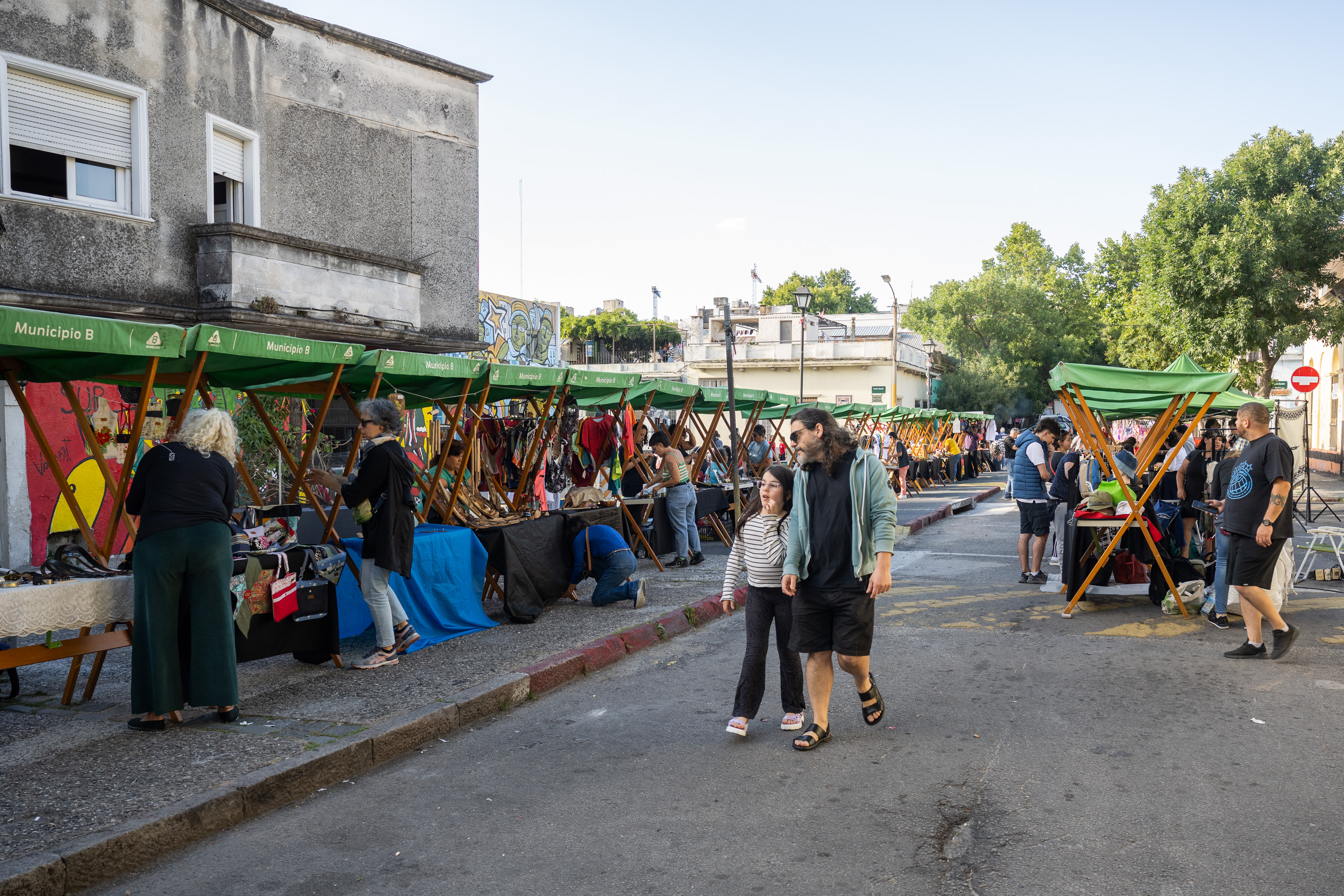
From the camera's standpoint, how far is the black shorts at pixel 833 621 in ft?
17.1

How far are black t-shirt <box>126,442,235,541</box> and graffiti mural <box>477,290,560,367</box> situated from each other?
16.9 meters

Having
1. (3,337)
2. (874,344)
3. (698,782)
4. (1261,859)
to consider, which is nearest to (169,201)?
(3,337)

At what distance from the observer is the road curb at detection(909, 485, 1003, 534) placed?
18.0 m

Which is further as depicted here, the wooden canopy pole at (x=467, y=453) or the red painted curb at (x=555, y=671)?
the wooden canopy pole at (x=467, y=453)

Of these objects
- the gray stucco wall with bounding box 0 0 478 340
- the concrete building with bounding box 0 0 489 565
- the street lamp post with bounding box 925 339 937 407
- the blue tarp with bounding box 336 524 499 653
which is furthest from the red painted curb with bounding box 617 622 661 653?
the street lamp post with bounding box 925 339 937 407

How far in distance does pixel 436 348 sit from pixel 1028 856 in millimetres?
15446

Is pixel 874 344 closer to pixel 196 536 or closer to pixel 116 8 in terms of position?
pixel 116 8

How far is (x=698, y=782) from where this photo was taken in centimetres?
491

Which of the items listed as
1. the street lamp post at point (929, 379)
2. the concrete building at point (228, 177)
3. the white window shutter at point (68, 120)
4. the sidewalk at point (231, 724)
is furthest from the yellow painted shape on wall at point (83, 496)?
the street lamp post at point (929, 379)

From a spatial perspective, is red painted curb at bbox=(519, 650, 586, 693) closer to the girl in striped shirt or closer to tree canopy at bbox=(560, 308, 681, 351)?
the girl in striped shirt

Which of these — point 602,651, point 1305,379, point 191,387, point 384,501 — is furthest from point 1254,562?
point 1305,379

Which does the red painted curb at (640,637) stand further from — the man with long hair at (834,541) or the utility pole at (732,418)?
the utility pole at (732,418)

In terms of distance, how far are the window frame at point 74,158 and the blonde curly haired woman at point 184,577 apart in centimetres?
805

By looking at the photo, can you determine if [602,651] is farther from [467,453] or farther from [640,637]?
[467,453]
